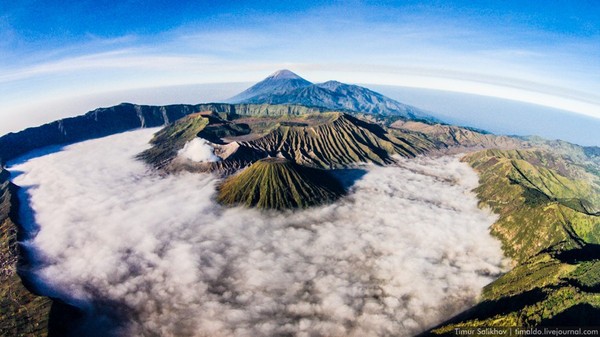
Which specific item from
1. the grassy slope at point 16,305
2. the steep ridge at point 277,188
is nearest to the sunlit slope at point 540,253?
the steep ridge at point 277,188

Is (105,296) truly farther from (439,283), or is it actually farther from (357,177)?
(357,177)

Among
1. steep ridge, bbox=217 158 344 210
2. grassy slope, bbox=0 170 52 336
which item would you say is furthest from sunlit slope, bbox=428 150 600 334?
grassy slope, bbox=0 170 52 336

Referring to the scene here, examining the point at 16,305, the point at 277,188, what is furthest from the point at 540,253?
the point at 16,305

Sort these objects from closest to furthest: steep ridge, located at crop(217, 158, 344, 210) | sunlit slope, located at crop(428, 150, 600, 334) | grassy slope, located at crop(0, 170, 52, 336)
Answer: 1. sunlit slope, located at crop(428, 150, 600, 334)
2. grassy slope, located at crop(0, 170, 52, 336)
3. steep ridge, located at crop(217, 158, 344, 210)

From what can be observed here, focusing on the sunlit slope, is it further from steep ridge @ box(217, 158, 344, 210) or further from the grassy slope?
the grassy slope

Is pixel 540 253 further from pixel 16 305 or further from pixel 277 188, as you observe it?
pixel 16 305

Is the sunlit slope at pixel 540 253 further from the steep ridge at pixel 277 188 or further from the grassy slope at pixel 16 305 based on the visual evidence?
the grassy slope at pixel 16 305
